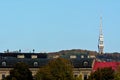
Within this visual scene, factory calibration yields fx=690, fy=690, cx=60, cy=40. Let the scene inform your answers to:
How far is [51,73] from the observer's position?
136m

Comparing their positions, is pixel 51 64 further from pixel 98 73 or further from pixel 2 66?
pixel 2 66

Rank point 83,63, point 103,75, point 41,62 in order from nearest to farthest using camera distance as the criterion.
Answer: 1. point 103,75
2. point 83,63
3. point 41,62

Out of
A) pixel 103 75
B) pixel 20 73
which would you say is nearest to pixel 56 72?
pixel 20 73

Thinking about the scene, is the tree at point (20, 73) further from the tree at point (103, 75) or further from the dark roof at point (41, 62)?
the dark roof at point (41, 62)

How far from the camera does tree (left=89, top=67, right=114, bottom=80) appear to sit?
139500 mm

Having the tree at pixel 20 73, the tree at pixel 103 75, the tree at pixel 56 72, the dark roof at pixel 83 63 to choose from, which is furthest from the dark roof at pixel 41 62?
the tree at pixel 56 72

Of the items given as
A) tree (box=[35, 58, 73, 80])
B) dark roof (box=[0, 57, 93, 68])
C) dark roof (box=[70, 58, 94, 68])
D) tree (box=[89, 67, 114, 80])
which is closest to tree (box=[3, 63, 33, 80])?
tree (box=[35, 58, 73, 80])

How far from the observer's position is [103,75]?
463 feet

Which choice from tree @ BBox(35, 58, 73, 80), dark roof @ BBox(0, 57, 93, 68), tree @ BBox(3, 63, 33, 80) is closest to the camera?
tree @ BBox(35, 58, 73, 80)

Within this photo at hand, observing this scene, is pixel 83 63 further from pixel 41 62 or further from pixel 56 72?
pixel 56 72

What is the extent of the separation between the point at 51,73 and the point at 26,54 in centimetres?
6043

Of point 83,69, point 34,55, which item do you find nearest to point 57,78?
point 83,69

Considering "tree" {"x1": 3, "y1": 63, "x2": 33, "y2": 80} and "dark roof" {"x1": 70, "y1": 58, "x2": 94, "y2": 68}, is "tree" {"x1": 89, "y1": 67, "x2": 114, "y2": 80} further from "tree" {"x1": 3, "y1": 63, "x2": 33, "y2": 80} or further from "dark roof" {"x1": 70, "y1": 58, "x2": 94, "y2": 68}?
"dark roof" {"x1": 70, "y1": 58, "x2": 94, "y2": 68}

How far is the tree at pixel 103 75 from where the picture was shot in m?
140
